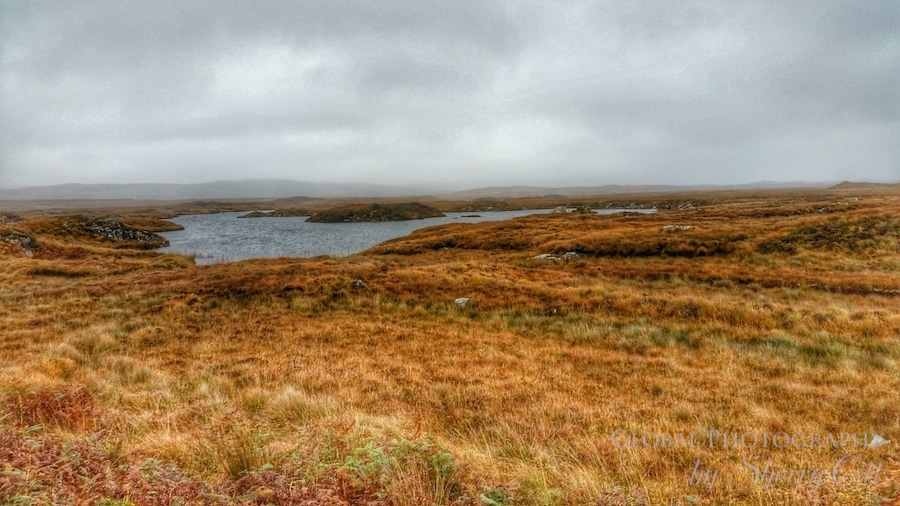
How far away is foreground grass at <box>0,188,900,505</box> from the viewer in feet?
12.6

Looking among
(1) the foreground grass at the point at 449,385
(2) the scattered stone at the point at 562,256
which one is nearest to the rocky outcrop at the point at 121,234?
(1) the foreground grass at the point at 449,385

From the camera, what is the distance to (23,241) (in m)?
37.3

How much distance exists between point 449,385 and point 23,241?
50524mm

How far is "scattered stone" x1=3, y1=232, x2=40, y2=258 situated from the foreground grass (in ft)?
66.1

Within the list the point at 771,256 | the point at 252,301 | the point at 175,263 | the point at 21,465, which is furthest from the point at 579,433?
the point at 175,263

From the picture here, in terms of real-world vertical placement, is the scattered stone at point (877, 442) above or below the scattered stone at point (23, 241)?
below

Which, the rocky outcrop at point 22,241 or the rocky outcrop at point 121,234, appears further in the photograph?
the rocky outcrop at point 121,234

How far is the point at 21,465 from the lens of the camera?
3209 millimetres

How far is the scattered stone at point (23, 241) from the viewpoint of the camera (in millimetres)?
35625

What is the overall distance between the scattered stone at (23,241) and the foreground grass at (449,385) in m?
20.1

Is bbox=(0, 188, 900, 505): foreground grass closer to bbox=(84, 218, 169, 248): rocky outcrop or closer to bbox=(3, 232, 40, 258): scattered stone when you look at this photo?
bbox=(3, 232, 40, 258): scattered stone

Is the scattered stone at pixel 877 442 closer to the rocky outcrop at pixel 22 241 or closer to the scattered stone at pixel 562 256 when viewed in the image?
the scattered stone at pixel 562 256

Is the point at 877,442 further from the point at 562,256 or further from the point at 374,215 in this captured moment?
the point at 374,215

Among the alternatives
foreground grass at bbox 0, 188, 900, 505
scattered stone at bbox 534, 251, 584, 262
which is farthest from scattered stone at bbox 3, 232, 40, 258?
scattered stone at bbox 534, 251, 584, 262
